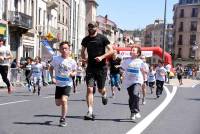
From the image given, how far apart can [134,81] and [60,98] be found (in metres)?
1.99

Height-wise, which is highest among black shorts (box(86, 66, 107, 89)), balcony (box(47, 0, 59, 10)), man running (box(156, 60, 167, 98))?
balcony (box(47, 0, 59, 10))

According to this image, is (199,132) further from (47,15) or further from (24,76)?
(47,15)

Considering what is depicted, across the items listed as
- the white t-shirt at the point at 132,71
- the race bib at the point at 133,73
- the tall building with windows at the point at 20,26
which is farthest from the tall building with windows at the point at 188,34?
the race bib at the point at 133,73

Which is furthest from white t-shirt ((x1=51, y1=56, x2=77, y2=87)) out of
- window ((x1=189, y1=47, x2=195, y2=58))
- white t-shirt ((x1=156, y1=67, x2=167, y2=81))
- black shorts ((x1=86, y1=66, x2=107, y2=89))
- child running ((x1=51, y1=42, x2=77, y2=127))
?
window ((x1=189, y1=47, x2=195, y2=58))

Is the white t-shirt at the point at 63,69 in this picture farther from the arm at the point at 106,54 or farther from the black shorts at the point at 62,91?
the arm at the point at 106,54

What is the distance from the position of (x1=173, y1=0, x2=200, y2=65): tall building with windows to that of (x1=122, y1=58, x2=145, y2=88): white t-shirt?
113 meters

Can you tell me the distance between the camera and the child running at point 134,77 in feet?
36.4

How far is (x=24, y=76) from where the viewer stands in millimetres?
28594

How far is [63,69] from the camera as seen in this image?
10.1 meters

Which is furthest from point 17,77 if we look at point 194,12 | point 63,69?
point 194,12

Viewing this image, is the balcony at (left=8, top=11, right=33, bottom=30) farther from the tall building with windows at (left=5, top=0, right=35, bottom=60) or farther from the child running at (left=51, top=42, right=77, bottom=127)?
the child running at (left=51, top=42, right=77, bottom=127)

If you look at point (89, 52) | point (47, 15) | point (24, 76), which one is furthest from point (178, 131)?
point (47, 15)

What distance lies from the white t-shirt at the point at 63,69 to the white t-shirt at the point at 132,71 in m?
1.61

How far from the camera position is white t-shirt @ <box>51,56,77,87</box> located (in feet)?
32.8
